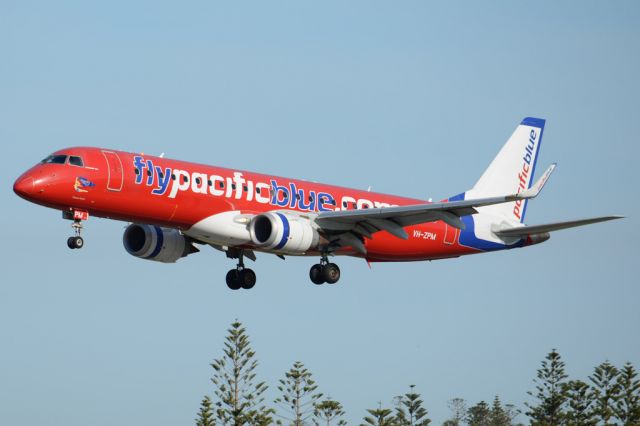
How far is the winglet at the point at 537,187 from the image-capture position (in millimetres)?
53956

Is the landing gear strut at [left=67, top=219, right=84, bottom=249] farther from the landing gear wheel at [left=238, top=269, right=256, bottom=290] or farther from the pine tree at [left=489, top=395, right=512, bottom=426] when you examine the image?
the pine tree at [left=489, top=395, right=512, bottom=426]

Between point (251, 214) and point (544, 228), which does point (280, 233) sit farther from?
point (544, 228)

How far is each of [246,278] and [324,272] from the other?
4754 mm

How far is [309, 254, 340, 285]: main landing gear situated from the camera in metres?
60.1

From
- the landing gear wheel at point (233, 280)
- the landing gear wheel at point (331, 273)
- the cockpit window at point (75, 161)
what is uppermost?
the cockpit window at point (75, 161)

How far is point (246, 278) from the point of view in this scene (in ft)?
207

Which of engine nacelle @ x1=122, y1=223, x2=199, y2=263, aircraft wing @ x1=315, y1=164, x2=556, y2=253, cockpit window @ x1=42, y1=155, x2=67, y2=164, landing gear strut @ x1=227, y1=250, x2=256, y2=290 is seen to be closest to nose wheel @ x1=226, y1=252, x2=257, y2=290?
landing gear strut @ x1=227, y1=250, x2=256, y2=290

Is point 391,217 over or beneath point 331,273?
over

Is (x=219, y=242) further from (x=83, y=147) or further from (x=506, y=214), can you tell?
(x=506, y=214)

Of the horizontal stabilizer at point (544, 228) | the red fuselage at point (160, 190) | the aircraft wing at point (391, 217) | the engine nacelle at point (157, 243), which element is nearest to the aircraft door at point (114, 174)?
the red fuselage at point (160, 190)

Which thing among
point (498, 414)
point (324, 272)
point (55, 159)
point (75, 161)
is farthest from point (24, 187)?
point (498, 414)

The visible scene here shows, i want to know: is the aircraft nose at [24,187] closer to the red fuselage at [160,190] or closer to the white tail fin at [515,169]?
the red fuselage at [160,190]

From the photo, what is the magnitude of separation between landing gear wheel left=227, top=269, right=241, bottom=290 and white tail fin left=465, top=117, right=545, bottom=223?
12.8m

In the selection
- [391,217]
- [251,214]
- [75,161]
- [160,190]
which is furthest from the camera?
[391,217]
